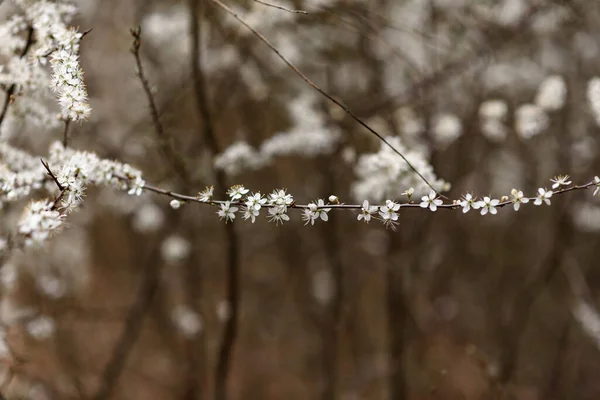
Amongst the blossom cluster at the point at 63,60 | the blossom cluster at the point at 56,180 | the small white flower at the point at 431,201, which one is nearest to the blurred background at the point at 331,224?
the small white flower at the point at 431,201

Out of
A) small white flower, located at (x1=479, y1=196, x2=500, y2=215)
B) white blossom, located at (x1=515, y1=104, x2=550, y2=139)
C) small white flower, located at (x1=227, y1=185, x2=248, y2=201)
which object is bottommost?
small white flower, located at (x1=227, y1=185, x2=248, y2=201)

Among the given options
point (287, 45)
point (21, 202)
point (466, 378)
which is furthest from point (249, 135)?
point (466, 378)

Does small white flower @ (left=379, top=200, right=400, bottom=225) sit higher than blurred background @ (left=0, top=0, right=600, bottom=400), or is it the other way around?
blurred background @ (left=0, top=0, right=600, bottom=400)

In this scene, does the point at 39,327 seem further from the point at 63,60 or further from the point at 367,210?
the point at 367,210

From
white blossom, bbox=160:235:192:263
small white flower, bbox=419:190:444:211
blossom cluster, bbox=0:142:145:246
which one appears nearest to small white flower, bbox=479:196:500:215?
small white flower, bbox=419:190:444:211

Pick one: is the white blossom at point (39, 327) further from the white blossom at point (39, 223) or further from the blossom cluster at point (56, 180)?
the white blossom at point (39, 223)

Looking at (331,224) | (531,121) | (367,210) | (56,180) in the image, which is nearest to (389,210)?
(367,210)

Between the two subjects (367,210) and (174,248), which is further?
(174,248)

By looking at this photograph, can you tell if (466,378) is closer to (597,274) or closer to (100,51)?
(597,274)

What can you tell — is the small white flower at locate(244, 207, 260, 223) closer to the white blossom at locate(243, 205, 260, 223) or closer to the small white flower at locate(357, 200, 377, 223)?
the white blossom at locate(243, 205, 260, 223)
